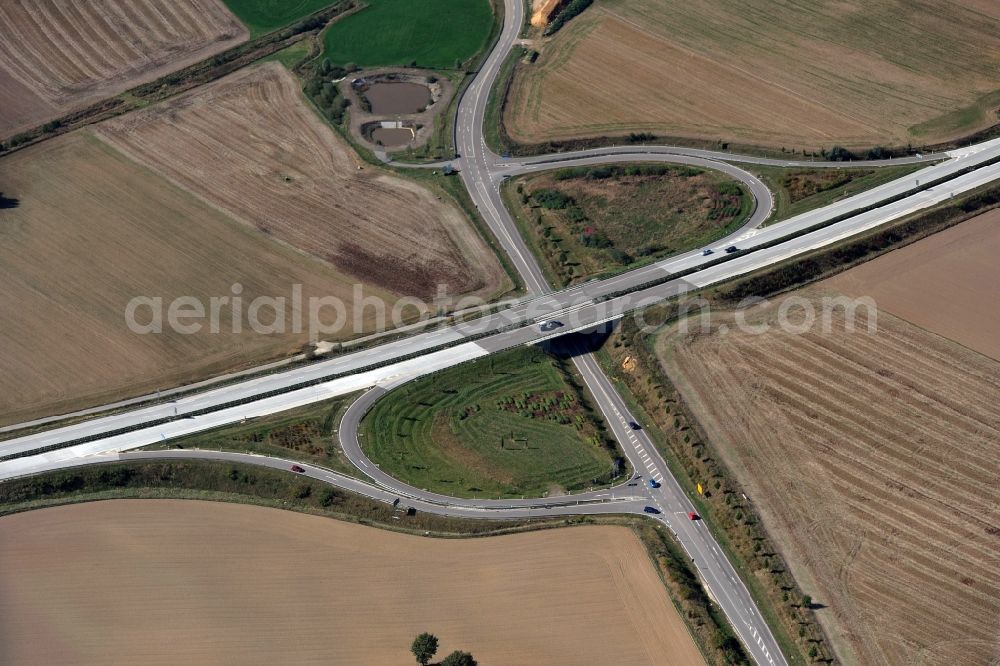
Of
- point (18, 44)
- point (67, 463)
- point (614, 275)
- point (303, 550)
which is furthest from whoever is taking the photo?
point (18, 44)

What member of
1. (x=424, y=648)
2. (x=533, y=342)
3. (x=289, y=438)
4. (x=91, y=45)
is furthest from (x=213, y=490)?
(x=91, y=45)

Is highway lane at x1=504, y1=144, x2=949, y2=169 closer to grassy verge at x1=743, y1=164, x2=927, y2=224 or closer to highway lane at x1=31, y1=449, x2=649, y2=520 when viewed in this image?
grassy verge at x1=743, y1=164, x2=927, y2=224

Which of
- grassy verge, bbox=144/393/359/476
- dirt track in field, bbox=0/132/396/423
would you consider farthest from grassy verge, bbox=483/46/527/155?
grassy verge, bbox=144/393/359/476

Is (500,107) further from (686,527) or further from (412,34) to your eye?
(686,527)

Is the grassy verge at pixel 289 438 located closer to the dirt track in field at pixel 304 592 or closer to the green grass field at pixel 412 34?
the dirt track in field at pixel 304 592

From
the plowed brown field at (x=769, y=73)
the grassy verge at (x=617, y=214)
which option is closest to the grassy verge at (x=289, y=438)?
the grassy verge at (x=617, y=214)

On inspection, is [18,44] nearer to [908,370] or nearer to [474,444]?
[474,444]

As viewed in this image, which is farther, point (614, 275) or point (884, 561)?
point (614, 275)

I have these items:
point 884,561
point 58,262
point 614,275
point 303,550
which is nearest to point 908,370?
point 884,561
